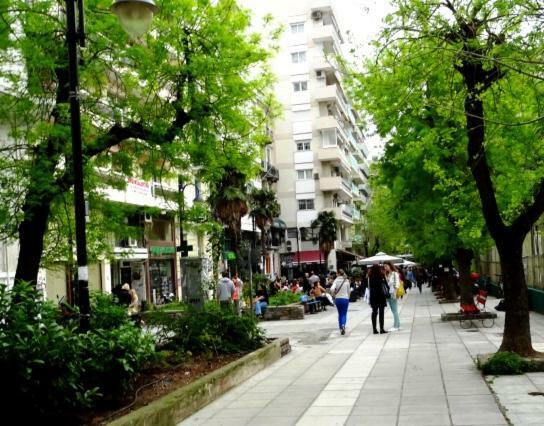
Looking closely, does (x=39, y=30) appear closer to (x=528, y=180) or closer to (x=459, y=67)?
(x=459, y=67)

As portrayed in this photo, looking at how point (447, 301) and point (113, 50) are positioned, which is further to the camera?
point (447, 301)

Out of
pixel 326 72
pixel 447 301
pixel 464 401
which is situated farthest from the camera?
pixel 326 72

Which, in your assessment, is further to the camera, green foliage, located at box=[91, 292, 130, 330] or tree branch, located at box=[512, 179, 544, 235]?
tree branch, located at box=[512, 179, 544, 235]

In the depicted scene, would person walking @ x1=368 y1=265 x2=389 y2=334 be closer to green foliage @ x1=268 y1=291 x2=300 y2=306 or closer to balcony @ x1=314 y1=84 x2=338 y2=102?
green foliage @ x1=268 y1=291 x2=300 y2=306

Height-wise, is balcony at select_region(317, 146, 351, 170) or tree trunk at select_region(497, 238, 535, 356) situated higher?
balcony at select_region(317, 146, 351, 170)

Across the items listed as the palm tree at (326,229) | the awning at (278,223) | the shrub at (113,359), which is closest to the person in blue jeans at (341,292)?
the shrub at (113,359)

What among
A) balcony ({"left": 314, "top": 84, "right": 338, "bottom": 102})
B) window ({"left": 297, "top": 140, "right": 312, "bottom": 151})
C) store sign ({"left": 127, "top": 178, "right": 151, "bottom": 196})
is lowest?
store sign ({"left": 127, "top": 178, "right": 151, "bottom": 196})

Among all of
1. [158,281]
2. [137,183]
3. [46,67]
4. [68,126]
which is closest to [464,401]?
[68,126]

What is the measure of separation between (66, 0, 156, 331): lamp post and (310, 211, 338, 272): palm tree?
56668mm

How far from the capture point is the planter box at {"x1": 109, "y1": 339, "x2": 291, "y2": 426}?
7.29 m

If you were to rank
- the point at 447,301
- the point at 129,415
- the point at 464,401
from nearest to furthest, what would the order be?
the point at 129,415, the point at 464,401, the point at 447,301

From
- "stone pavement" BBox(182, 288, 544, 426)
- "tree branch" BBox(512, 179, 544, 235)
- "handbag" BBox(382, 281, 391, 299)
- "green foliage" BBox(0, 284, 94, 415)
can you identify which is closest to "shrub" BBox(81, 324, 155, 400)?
"green foliage" BBox(0, 284, 94, 415)

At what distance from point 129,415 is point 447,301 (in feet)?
101

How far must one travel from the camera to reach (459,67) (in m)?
11.7
